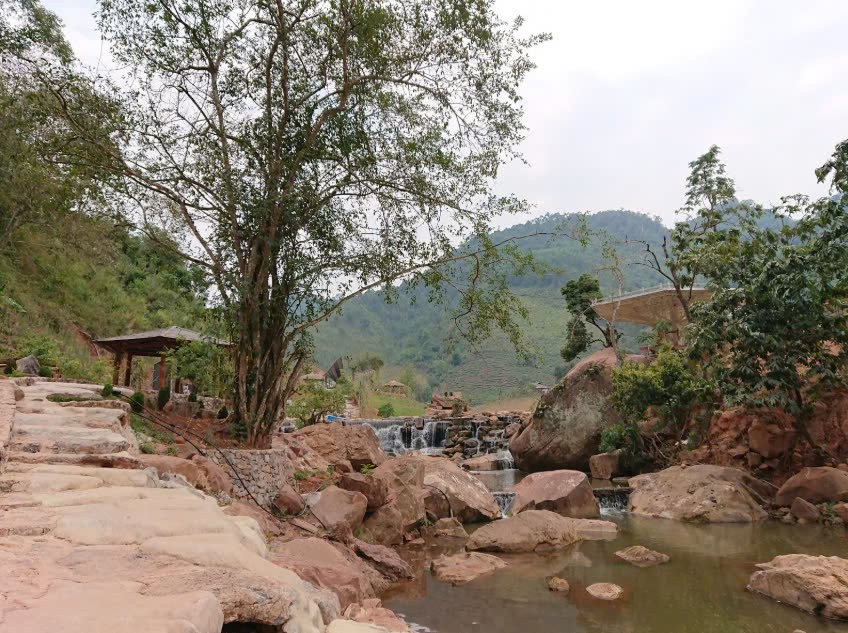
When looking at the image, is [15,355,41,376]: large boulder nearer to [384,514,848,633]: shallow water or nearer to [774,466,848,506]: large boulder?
[384,514,848,633]: shallow water

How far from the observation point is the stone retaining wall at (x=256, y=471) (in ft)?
26.2

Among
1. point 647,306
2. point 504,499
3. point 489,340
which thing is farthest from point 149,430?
point 489,340

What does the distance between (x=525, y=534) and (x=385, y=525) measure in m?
2.18

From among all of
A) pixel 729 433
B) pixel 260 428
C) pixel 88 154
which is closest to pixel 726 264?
pixel 729 433

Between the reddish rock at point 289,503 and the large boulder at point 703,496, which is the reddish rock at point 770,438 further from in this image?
the reddish rock at point 289,503

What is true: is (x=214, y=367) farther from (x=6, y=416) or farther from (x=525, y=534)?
(x=525, y=534)

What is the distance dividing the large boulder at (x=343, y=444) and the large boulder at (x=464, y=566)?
142 inches

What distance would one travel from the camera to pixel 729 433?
46.0ft

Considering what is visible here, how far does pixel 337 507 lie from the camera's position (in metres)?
7.93

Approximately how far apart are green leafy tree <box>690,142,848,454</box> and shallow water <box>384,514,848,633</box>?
3.27m

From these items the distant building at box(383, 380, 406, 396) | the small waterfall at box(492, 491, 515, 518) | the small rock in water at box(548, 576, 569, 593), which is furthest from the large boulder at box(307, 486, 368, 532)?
the distant building at box(383, 380, 406, 396)

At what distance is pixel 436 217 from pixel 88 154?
508cm

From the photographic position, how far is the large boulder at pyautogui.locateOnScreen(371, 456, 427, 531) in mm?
9539

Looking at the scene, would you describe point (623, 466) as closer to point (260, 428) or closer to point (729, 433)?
point (729, 433)
